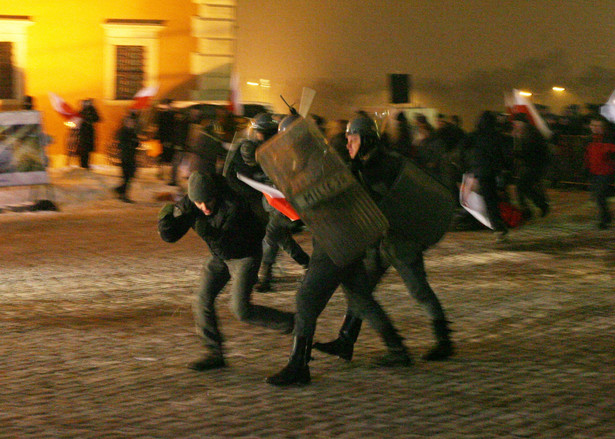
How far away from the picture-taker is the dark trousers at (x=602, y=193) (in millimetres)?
13734

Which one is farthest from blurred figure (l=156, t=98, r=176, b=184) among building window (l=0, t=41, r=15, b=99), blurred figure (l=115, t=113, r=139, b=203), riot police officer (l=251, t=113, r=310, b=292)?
riot police officer (l=251, t=113, r=310, b=292)

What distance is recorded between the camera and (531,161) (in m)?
14.7

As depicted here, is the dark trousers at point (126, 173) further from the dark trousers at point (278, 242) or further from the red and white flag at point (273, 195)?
the red and white flag at point (273, 195)

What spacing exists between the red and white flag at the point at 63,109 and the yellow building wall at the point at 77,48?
105 cm

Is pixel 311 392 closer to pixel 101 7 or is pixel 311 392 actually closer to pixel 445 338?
pixel 445 338

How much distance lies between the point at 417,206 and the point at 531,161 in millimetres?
8878

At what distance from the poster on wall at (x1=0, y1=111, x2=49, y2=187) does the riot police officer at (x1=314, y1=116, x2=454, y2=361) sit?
10.1 metres

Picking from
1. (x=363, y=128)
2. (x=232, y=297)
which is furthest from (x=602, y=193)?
(x=232, y=297)

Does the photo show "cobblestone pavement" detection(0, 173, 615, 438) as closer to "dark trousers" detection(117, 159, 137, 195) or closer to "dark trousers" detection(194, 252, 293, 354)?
"dark trousers" detection(194, 252, 293, 354)

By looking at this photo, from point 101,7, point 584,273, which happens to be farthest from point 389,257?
point 101,7

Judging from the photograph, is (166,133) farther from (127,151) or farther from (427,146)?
(427,146)

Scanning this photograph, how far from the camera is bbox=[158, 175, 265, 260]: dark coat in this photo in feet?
20.8

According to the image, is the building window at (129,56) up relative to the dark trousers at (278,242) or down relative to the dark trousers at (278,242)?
up

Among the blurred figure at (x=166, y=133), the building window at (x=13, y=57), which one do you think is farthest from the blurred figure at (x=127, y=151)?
the building window at (x=13, y=57)
